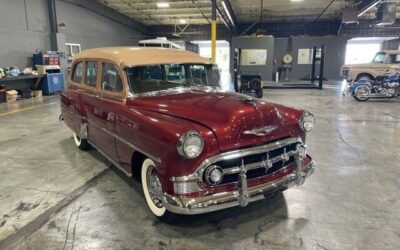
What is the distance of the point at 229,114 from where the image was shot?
2.51 meters

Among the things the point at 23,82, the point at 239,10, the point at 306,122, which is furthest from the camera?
the point at 239,10

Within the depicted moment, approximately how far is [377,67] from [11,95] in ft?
44.7

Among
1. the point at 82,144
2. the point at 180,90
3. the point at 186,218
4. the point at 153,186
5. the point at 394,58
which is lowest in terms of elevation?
the point at 186,218

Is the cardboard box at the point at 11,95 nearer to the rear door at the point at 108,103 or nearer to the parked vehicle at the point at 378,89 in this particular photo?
the rear door at the point at 108,103

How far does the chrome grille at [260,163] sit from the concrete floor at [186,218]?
470 millimetres

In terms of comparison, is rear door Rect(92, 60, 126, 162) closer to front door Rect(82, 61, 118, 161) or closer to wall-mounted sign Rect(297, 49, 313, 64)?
front door Rect(82, 61, 118, 161)

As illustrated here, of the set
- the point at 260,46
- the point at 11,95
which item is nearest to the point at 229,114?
the point at 11,95

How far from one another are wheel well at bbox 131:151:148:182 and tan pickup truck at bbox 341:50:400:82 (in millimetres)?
11544

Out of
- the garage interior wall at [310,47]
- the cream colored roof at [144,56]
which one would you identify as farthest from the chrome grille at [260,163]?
the garage interior wall at [310,47]

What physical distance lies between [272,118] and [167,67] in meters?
1.41

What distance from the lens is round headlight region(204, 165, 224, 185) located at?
2.27m

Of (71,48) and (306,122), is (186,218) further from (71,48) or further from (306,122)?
(71,48)

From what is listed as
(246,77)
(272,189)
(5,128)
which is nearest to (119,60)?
(272,189)

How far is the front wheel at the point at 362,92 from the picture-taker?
32.9ft
